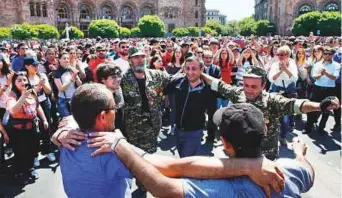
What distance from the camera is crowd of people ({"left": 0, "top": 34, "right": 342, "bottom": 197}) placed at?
1.76 meters

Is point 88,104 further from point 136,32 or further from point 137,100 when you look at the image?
point 136,32

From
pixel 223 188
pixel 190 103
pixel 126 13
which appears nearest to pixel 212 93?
pixel 190 103

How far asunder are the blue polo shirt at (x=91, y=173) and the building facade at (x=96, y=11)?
51.7m

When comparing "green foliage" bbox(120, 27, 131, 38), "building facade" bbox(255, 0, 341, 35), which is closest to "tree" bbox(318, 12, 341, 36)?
"building facade" bbox(255, 0, 341, 35)

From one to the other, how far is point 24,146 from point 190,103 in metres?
2.88

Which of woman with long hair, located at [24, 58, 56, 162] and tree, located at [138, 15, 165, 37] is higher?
tree, located at [138, 15, 165, 37]

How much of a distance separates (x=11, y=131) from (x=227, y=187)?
15.3 ft

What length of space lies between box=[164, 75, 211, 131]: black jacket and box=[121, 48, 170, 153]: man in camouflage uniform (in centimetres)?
32

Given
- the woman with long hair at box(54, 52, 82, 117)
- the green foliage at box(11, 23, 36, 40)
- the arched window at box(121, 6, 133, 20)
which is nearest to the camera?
the woman with long hair at box(54, 52, 82, 117)

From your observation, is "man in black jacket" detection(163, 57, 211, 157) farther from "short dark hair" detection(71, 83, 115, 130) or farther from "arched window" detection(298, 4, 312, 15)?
"arched window" detection(298, 4, 312, 15)

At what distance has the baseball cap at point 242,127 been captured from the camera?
1.73 meters

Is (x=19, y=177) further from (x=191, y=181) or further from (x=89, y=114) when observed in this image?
(x=191, y=181)

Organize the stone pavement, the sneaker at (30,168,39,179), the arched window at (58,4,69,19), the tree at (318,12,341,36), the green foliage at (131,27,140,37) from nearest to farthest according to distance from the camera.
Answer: the stone pavement → the sneaker at (30,168,39,179) → the tree at (318,12,341,36) → the green foliage at (131,27,140,37) → the arched window at (58,4,69,19)

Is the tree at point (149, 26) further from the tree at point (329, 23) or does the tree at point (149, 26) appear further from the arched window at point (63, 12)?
the tree at point (329, 23)
